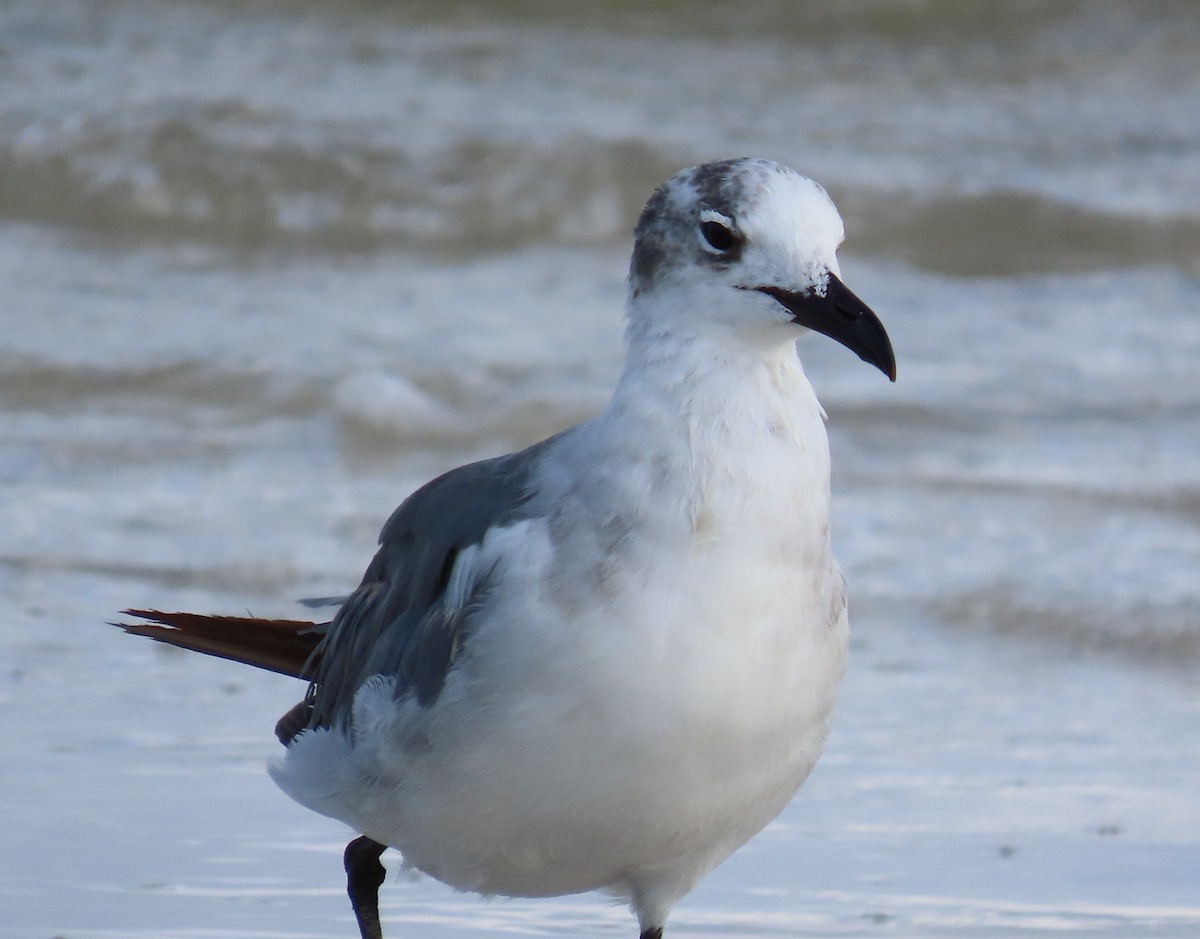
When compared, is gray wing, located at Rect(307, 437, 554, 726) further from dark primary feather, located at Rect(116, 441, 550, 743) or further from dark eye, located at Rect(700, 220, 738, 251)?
dark eye, located at Rect(700, 220, 738, 251)

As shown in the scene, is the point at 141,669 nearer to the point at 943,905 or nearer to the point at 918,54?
the point at 943,905

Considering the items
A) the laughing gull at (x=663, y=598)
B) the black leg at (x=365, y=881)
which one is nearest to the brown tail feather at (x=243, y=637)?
the black leg at (x=365, y=881)

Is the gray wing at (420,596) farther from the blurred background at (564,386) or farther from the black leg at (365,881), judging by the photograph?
the blurred background at (564,386)

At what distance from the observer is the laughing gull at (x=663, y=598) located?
2.80 m

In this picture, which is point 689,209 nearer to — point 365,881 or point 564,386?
point 365,881

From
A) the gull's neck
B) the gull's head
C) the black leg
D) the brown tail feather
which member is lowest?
the black leg

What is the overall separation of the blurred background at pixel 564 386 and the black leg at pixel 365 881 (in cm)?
19

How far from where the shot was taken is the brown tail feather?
3.73 m

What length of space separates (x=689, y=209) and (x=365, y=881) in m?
1.30

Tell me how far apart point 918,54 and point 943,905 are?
28.7 ft

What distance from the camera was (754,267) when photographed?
2.87 metres

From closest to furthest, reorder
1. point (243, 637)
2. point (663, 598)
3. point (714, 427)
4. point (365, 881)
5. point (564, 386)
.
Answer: point (663, 598) < point (714, 427) < point (365, 881) < point (243, 637) < point (564, 386)

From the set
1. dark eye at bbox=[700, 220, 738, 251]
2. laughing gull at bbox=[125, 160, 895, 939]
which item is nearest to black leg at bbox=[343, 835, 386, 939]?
laughing gull at bbox=[125, 160, 895, 939]

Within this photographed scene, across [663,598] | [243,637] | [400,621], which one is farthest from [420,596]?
[243,637]
